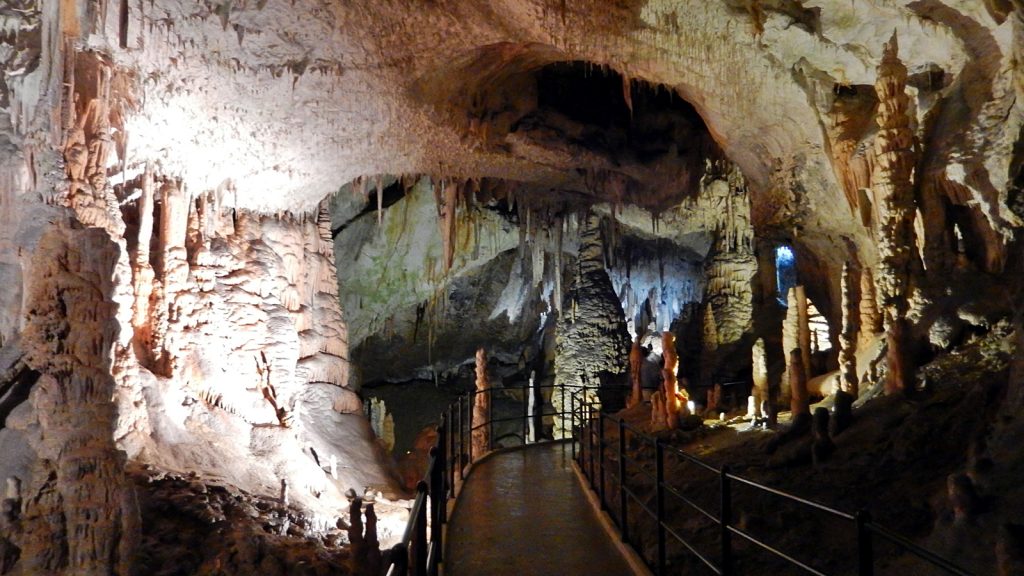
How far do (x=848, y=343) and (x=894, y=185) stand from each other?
2.30 m

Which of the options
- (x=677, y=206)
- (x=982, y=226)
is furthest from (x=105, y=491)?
(x=677, y=206)

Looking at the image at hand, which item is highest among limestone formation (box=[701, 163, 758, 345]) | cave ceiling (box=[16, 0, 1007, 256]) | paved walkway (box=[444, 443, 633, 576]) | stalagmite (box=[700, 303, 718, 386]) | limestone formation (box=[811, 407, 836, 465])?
cave ceiling (box=[16, 0, 1007, 256])

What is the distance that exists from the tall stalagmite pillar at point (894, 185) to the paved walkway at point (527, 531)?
4.56 meters

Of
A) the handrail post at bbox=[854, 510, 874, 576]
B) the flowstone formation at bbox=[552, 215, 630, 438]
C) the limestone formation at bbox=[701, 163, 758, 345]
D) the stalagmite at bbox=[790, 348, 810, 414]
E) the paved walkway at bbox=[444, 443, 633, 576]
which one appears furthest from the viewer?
the limestone formation at bbox=[701, 163, 758, 345]

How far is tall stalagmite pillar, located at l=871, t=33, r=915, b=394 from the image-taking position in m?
8.73

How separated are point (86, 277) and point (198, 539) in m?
3.11

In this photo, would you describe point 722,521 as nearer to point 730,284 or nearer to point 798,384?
point 798,384

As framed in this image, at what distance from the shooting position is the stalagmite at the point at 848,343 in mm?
9484

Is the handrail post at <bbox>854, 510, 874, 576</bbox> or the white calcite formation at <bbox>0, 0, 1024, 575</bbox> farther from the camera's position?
the white calcite formation at <bbox>0, 0, 1024, 575</bbox>

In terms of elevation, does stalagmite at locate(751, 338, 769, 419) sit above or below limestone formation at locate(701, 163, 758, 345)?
below

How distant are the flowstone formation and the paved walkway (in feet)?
29.3

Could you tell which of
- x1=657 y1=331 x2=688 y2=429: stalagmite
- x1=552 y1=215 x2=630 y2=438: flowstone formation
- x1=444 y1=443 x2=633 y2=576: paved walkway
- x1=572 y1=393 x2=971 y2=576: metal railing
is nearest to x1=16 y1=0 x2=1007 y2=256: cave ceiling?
x1=657 y1=331 x2=688 y2=429: stalagmite

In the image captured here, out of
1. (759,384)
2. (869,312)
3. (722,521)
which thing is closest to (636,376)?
(759,384)

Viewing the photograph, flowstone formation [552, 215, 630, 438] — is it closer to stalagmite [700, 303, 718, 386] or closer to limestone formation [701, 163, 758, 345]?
stalagmite [700, 303, 718, 386]
